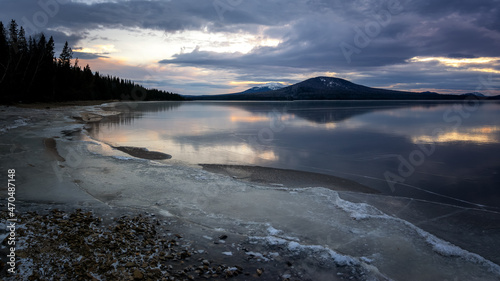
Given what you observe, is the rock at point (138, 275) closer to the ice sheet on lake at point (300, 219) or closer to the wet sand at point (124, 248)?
the wet sand at point (124, 248)

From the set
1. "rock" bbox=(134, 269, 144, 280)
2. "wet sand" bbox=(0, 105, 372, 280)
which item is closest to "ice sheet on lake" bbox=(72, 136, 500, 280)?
"wet sand" bbox=(0, 105, 372, 280)

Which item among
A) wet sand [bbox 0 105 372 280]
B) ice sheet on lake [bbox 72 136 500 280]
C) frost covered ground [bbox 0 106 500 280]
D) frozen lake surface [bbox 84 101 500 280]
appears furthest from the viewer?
frozen lake surface [bbox 84 101 500 280]

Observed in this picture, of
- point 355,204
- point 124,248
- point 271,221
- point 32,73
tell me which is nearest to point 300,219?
point 271,221

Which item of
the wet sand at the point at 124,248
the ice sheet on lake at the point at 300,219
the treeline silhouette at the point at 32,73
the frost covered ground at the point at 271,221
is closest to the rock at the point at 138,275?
the wet sand at the point at 124,248

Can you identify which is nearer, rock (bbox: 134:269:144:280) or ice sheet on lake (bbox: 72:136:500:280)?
rock (bbox: 134:269:144:280)

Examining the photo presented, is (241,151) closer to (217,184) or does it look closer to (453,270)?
(217,184)

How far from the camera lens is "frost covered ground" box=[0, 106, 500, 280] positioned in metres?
4.67

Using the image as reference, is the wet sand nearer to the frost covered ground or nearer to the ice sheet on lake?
the frost covered ground

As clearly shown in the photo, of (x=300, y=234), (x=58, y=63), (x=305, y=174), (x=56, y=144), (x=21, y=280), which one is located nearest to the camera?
(x=21, y=280)

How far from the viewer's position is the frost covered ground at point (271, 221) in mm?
4672

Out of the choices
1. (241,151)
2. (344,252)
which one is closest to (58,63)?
(241,151)

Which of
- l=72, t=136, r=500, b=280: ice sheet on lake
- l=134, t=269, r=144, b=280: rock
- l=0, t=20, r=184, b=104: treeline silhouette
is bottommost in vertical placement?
l=72, t=136, r=500, b=280: ice sheet on lake

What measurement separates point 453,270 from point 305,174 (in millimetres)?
6089

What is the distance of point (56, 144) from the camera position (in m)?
14.6
